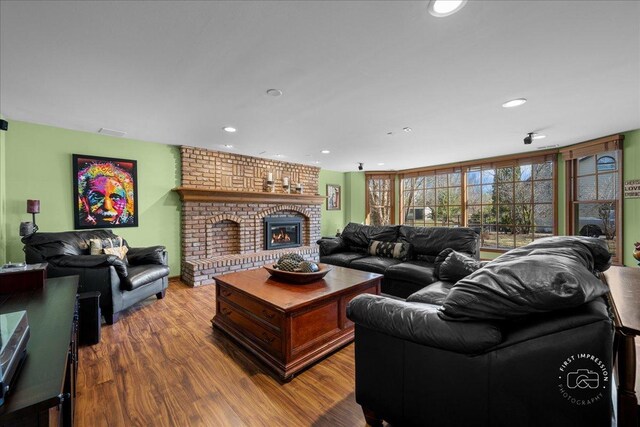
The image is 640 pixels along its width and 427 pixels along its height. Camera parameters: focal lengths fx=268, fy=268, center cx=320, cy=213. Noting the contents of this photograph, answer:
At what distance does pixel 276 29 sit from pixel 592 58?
86.9 inches

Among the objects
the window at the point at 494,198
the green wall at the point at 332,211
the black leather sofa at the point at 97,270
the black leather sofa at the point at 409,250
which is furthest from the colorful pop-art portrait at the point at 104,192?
the window at the point at 494,198

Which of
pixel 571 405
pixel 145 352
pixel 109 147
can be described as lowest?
pixel 145 352

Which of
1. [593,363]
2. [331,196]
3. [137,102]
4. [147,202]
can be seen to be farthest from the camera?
[331,196]

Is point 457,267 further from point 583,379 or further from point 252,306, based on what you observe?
point 252,306

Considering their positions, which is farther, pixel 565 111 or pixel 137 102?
pixel 565 111

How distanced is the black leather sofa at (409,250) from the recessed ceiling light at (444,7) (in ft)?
7.95

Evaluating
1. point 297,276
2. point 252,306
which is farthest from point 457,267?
point 252,306

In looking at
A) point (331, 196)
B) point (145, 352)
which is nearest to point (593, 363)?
point (145, 352)

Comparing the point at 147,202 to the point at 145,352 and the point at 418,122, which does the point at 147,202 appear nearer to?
the point at 145,352

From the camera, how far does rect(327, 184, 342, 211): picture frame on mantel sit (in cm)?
712

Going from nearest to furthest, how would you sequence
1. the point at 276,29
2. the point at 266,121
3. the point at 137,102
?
the point at 276,29, the point at 137,102, the point at 266,121

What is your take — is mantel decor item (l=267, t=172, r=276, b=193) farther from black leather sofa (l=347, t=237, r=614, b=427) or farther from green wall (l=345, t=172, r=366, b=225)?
black leather sofa (l=347, t=237, r=614, b=427)

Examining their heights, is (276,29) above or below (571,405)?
above

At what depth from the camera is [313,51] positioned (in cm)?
182
